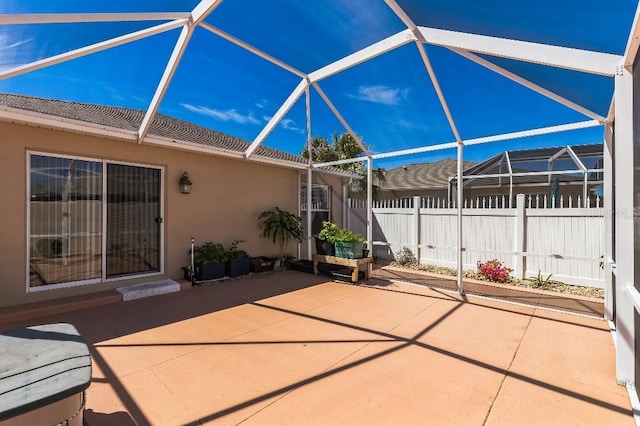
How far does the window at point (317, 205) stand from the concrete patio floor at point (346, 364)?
4137mm

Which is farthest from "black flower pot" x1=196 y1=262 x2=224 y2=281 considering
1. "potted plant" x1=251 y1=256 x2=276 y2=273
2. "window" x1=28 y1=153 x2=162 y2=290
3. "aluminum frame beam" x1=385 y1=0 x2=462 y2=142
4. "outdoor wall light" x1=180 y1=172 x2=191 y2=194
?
"aluminum frame beam" x1=385 y1=0 x2=462 y2=142

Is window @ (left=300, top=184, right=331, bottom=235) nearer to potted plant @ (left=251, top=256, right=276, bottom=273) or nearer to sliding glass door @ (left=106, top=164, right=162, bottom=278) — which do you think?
potted plant @ (left=251, top=256, right=276, bottom=273)

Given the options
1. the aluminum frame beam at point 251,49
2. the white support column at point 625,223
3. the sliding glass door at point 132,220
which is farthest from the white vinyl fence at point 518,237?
the sliding glass door at point 132,220

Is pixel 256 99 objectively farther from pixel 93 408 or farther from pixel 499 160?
pixel 499 160

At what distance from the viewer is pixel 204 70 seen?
444 cm

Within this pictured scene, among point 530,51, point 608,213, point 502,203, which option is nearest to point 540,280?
point 502,203

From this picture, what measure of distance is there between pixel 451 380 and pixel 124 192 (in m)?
5.57

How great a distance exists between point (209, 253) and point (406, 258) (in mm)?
4790

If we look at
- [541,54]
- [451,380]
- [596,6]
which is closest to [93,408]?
[451,380]

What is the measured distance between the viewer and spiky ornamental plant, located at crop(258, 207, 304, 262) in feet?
23.8

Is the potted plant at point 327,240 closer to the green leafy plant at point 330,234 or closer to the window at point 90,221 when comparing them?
the green leafy plant at point 330,234

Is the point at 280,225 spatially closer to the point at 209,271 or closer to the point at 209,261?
the point at 209,261

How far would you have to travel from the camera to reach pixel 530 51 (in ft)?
9.62

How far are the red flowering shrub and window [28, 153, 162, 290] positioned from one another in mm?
6465
